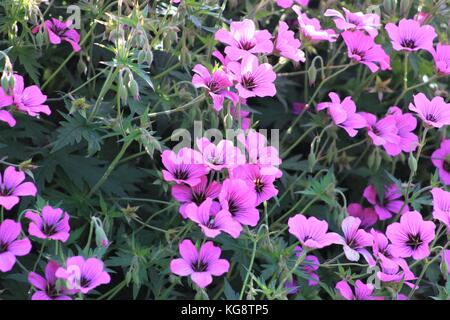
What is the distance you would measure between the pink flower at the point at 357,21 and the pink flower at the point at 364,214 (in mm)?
463

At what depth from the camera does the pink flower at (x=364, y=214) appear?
228cm

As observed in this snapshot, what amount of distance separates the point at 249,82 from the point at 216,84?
0.08 metres

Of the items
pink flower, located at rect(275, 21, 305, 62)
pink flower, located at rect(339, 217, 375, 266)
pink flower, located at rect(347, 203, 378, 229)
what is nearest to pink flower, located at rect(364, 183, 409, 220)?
pink flower, located at rect(347, 203, 378, 229)

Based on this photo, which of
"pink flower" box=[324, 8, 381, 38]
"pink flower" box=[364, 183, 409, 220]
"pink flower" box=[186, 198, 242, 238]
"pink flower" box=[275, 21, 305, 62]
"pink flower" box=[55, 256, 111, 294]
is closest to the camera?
"pink flower" box=[55, 256, 111, 294]

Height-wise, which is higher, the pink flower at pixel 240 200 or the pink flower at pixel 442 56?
the pink flower at pixel 442 56

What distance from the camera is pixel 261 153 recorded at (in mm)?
1864

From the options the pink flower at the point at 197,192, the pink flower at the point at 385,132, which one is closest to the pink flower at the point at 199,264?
the pink flower at the point at 197,192

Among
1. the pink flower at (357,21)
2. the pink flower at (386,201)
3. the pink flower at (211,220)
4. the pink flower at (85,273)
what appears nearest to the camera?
the pink flower at (85,273)

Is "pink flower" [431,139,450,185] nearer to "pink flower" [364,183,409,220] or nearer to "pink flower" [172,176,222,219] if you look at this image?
"pink flower" [364,183,409,220]

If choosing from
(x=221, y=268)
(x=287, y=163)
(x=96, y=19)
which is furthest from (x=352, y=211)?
(x=96, y=19)

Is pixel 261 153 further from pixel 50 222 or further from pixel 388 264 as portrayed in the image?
pixel 50 222

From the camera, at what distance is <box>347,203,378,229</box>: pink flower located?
228 centimetres

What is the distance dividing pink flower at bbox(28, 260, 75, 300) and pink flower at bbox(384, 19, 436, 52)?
1094 millimetres

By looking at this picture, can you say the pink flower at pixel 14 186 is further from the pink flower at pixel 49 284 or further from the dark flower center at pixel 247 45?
the dark flower center at pixel 247 45
